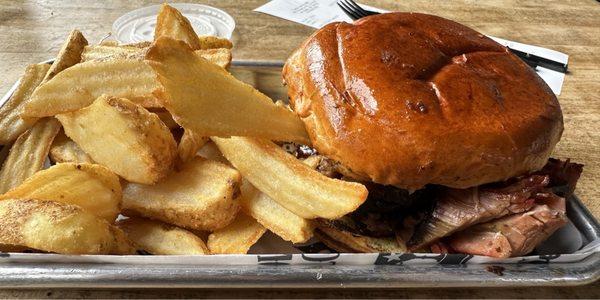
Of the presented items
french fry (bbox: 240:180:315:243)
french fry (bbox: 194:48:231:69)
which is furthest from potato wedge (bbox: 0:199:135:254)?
french fry (bbox: 194:48:231:69)

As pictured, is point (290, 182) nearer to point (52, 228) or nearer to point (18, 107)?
point (52, 228)

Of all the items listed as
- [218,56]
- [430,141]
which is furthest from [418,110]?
[218,56]

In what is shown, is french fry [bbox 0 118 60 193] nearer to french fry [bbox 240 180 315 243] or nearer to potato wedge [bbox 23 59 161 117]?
potato wedge [bbox 23 59 161 117]

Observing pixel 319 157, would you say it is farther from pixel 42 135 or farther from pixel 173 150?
pixel 42 135

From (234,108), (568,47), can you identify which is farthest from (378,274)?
(568,47)

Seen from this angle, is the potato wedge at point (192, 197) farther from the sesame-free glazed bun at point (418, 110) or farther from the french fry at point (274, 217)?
the sesame-free glazed bun at point (418, 110)
